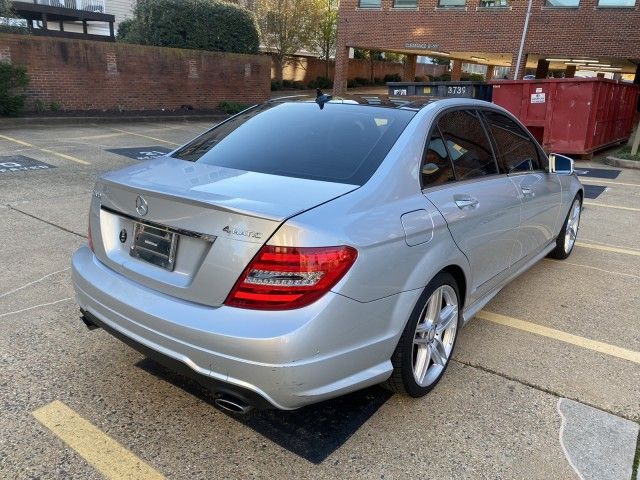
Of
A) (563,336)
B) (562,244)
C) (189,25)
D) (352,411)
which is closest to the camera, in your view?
(352,411)

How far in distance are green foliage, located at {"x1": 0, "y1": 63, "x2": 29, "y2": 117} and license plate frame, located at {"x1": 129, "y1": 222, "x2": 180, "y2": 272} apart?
1295 cm

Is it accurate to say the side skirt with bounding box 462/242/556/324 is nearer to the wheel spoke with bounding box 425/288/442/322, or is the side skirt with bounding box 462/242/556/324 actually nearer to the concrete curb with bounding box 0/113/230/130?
the wheel spoke with bounding box 425/288/442/322

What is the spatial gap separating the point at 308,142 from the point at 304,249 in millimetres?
1052

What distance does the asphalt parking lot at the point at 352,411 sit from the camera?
A: 2.47 m

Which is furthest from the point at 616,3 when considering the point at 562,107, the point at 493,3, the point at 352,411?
the point at 352,411

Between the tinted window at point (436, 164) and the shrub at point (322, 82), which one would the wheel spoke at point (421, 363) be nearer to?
the tinted window at point (436, 164)

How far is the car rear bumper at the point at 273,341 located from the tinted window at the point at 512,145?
176 cm

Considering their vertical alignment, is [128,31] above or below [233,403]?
above

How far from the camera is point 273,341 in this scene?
2162mm

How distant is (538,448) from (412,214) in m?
1.29

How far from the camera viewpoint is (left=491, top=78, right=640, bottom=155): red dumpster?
12438mm

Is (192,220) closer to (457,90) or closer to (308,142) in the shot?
(308,142)

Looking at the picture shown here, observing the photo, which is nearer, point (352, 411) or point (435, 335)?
point (352, 411)

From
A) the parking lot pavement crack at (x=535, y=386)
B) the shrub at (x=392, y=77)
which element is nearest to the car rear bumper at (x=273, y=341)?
the parking lot pavement crack at (x=535, y=386)
